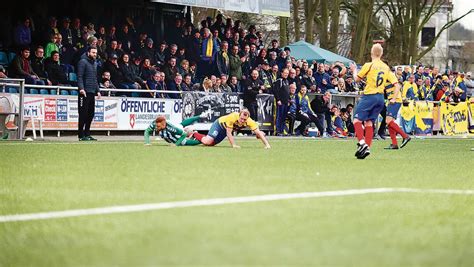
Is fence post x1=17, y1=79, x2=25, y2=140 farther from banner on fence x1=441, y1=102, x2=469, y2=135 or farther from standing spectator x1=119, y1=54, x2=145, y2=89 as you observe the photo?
banner on fence x1=441, y1=102, x2=469, y2=135

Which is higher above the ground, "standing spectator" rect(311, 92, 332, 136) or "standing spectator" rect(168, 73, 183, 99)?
"standing spectator" rect(168, 73, 183, 99)

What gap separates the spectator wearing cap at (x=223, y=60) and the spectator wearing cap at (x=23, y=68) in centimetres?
800

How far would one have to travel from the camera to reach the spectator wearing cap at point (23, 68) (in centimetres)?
2470

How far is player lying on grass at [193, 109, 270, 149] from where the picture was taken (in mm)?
20109

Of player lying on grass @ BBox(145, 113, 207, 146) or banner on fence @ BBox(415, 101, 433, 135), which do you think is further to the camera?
banner on fence @ BBox(415, 101, 433, 135)

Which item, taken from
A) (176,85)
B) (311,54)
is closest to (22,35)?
(176,85)

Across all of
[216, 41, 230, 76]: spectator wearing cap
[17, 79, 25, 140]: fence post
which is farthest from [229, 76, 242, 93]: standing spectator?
[17, 79, 25, 140]: fence post

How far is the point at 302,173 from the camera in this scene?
40.8ft

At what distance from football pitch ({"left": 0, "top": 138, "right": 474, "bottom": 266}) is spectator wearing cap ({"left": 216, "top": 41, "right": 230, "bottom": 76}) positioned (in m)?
18.2

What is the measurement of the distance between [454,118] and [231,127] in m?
20.6

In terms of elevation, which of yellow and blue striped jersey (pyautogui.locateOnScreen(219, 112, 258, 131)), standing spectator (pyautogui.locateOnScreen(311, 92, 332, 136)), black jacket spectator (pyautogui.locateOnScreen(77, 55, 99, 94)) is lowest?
standing spectator (pyautogui.locateOnScreen(311, 92, 332, 136))

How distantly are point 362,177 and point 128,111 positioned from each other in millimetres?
16279

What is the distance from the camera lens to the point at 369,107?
1888 cm

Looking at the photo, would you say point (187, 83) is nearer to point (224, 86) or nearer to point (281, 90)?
point (224, 86)
